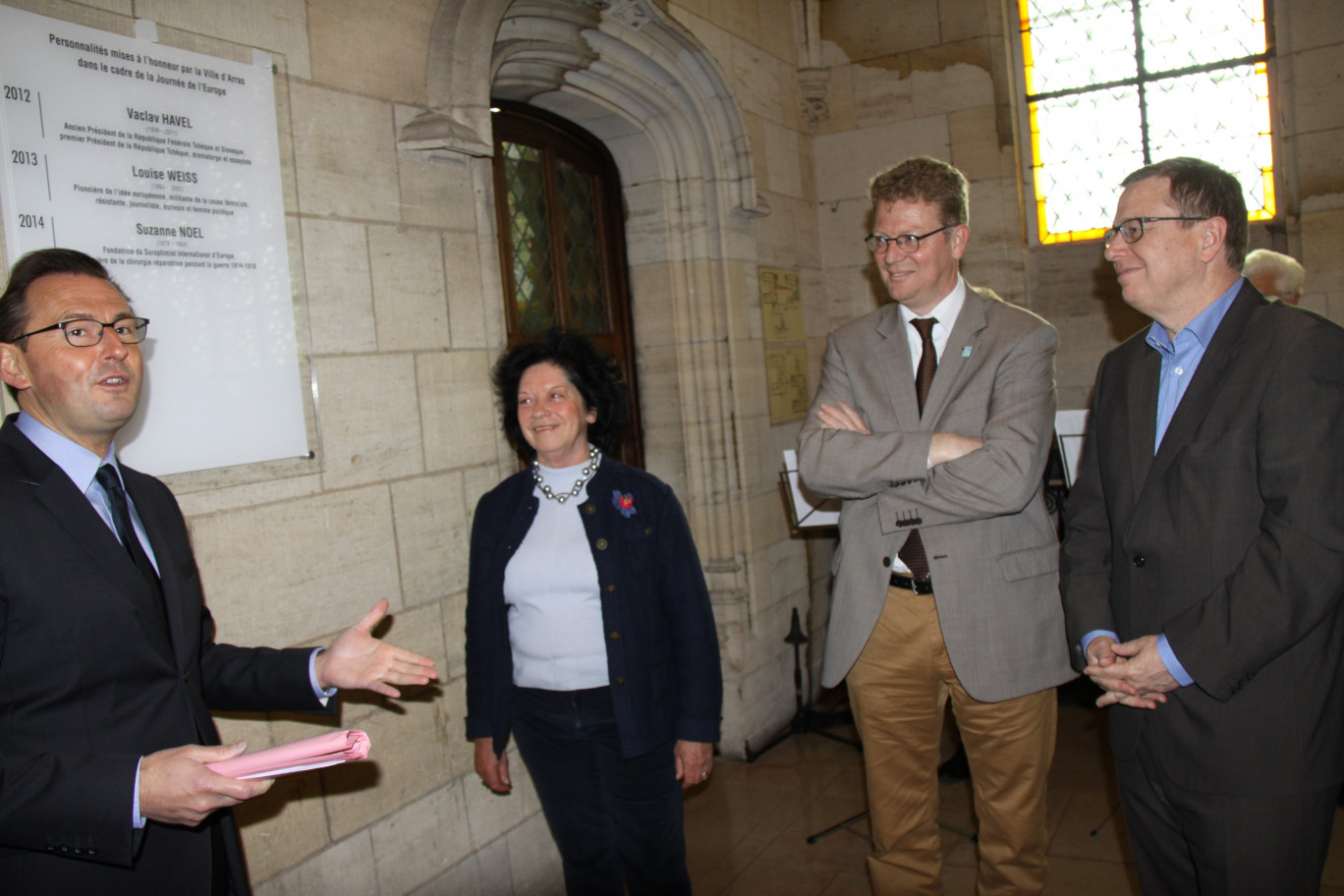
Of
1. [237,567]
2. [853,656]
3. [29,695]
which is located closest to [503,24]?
[237,567]

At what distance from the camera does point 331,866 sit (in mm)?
2355

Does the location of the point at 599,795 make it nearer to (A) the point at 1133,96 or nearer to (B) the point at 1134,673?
(B) the point at 1134,673

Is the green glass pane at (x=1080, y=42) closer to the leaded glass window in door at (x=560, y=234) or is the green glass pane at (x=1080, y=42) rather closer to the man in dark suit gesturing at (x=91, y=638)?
the leaded glass window in door at (x=560, y=234)

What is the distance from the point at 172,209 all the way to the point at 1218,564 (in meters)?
2.24

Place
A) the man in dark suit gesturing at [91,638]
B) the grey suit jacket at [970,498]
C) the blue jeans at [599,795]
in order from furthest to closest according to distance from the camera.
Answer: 1. the blue jeans at [599,795]
2. the grey suit jacket at [970,498]
3. the man in dark suit gesturing at [91,638]

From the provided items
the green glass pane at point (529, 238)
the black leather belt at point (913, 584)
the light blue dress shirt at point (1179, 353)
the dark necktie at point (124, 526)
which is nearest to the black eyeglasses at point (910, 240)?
the light blue dress shirt at point (1179, 353)

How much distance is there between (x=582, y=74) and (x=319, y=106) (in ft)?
4.76

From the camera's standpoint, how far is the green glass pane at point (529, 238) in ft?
11.7

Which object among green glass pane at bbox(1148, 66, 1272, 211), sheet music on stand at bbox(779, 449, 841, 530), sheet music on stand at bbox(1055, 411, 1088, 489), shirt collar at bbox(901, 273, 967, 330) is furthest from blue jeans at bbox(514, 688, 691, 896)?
green glass pane at bbox(1148, 66, 1272, 211)

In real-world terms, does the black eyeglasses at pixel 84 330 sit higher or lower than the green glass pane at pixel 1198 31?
lower

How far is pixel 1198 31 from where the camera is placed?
4.64 metres

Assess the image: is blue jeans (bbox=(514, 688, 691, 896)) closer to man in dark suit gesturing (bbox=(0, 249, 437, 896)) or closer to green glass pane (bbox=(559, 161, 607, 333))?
man in dark suit gesturing (bbox=(0, 249, 437, 896))

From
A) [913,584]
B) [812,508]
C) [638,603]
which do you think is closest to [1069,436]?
[812,508]

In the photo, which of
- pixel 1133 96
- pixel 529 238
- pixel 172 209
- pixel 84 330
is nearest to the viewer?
pixel 84 330
